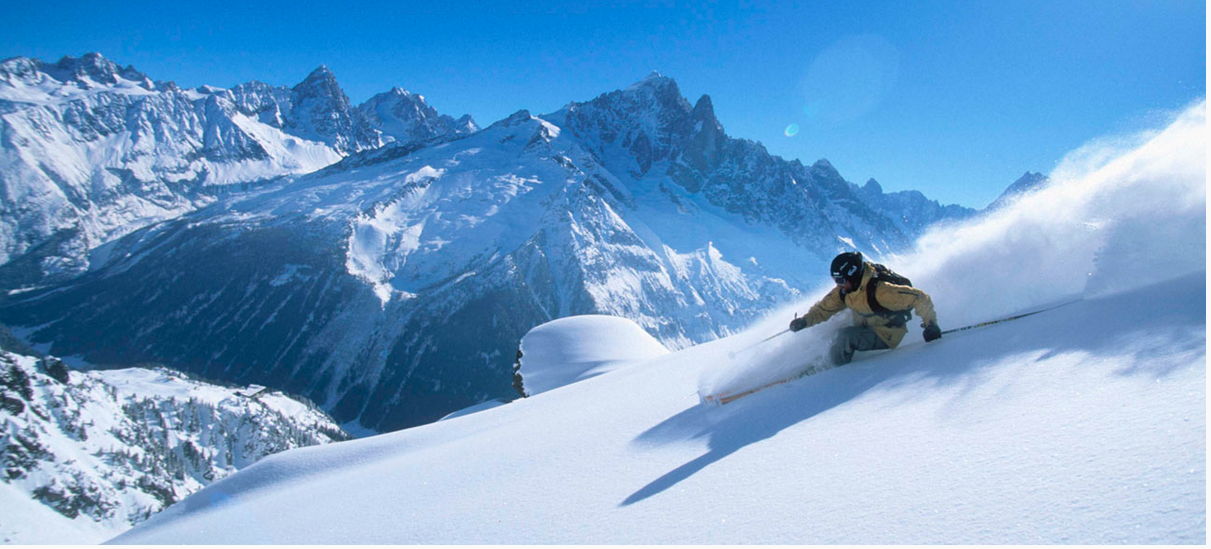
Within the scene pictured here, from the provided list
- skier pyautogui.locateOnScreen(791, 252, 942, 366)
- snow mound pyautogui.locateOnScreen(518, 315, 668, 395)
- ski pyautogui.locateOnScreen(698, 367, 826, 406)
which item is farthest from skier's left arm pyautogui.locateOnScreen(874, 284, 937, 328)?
snow mound pyautogui.locateOnScreen(518, 315, 668, 395)

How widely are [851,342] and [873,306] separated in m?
0.50

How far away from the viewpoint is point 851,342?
6.70m

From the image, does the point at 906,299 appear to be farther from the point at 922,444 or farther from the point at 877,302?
the point at 922,444

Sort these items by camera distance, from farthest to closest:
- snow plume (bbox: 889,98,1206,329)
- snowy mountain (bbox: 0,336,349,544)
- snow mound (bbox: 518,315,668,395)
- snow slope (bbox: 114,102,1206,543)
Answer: snowy mountain (bbox: 0,336,349,544) < snow mound (bbox: 518,315,668,395) < snow plume (bbox: 889,98,1206,329) < snow slope (bbox: 114,102,1206,543)

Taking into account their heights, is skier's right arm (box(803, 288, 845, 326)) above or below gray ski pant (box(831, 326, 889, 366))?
above

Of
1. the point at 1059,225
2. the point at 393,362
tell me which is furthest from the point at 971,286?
the point at 393,362

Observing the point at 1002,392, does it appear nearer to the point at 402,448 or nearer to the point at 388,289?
the point at 402,448

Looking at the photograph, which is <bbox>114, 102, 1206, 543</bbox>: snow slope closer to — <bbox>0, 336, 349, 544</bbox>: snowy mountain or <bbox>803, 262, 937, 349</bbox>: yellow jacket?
<bbox>803, 262, 937, 349</bbox>: yellow jacket

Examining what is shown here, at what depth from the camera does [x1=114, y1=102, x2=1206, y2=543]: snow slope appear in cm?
243

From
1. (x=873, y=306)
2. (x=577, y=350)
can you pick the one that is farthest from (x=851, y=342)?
(x=577, y=350)

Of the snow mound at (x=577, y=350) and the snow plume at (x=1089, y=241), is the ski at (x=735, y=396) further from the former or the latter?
the snow mound at (x=577, y=350)

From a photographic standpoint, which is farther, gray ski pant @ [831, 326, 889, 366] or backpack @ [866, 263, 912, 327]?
gray ski pant @ [831, 326, 889, 366]

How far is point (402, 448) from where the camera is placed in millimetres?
8391

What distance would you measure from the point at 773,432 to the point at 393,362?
190708 millimetres
